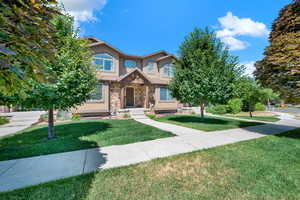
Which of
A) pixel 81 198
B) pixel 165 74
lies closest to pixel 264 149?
pixel 81 198

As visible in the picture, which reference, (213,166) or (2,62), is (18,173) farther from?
(213,166)

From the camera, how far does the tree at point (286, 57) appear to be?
15.4 feet

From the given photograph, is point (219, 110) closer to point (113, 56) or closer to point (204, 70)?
point (204, 70)

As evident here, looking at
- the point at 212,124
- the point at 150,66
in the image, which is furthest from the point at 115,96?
the point at 212,124

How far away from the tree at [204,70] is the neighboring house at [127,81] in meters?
5.40

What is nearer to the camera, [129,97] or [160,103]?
[160,103]

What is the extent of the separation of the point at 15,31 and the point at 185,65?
914cm

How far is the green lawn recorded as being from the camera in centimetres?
229

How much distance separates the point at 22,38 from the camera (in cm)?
147

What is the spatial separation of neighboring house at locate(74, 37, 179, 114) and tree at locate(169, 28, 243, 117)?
5.40 meters

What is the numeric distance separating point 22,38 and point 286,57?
24.9 ft

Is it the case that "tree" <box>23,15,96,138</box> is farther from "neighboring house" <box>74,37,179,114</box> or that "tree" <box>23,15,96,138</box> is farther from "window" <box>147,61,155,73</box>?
"window" <box>147,61,155,73</box>

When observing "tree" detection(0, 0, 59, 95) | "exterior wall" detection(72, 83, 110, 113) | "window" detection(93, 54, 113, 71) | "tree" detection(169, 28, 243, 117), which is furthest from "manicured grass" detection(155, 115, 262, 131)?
"window" detection(93, 54, 113, 71)

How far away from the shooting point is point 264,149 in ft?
14.8
